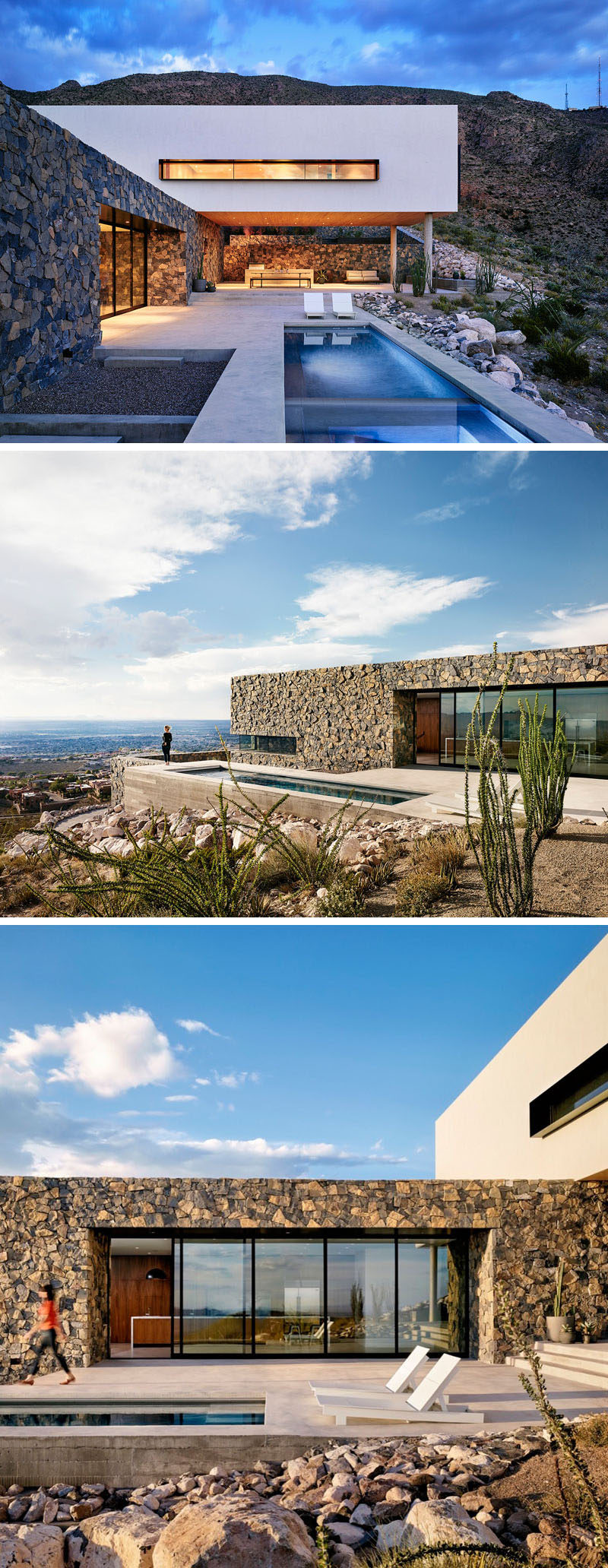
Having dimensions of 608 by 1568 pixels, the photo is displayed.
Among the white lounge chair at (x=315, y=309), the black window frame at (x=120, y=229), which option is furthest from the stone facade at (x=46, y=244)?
the white lounge chair at (x=315, y=309)

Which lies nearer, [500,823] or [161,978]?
[500,823]

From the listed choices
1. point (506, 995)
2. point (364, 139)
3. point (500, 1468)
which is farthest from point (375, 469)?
point (364, 139)

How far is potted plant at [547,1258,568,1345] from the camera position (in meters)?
8.99

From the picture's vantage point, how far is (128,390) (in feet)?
27.2

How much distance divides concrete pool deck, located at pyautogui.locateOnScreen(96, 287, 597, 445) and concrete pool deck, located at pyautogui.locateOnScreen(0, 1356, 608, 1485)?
5.76 meters

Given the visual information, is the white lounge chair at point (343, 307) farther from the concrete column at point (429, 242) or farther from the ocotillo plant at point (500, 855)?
the ocotillo plant at point (500, 855)

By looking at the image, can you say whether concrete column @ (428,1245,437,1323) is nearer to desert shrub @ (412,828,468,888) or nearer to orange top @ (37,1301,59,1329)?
orange top @ (37,1301,59,1329)

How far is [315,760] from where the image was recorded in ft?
20.2

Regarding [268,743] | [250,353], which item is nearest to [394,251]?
[250,353]

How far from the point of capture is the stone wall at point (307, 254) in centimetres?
2144

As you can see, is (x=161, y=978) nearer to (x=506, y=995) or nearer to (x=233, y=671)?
(x=506, y=995)

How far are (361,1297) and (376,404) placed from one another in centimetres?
872

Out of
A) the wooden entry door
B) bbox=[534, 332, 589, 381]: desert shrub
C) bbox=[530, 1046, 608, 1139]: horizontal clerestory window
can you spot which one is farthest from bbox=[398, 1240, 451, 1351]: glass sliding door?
bbox=[534, 332, 589, 381]: desert shrub

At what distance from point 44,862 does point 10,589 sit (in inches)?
60.2
